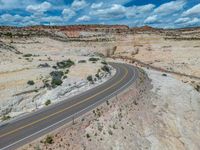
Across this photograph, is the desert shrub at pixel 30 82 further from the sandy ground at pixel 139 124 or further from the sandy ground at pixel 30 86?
the sandy ground at pixel 139 124

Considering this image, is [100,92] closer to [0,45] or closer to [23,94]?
[23,94]

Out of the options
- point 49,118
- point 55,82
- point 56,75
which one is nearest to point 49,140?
point 49,118

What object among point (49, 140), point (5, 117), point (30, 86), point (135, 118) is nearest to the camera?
point (49, 140)

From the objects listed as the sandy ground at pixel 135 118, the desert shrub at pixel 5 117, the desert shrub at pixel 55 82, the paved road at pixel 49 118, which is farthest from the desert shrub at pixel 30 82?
the desert shrub at pixel 5 117

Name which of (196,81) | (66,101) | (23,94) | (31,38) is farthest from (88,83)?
(31,38)

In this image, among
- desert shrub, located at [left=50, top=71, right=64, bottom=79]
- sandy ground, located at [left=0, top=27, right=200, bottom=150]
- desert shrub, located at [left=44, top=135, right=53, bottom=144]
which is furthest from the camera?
desert shrub, located at [left=50, top=71, right=64, bottom=79]

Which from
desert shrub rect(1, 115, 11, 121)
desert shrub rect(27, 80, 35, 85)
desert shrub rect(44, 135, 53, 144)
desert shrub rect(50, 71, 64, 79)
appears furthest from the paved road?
desert shrub rect(50, 71, 64, 79)

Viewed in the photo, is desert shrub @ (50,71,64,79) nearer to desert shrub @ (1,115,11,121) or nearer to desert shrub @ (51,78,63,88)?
desert shrub @ (51,78,63,88)

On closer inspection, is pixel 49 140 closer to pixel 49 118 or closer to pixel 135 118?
pixel 49 118
